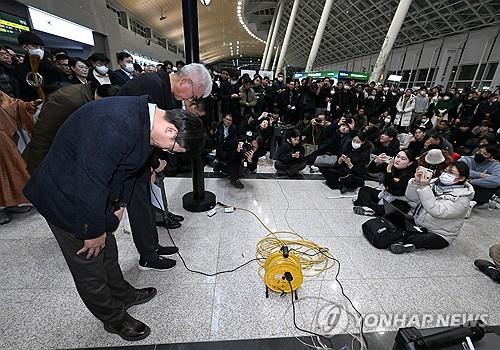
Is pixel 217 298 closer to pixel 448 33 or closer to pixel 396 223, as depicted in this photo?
pixel 396 223

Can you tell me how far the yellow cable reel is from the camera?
157 centimetres

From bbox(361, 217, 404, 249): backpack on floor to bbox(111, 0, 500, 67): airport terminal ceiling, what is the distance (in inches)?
525

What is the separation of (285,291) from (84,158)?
4.84 ft

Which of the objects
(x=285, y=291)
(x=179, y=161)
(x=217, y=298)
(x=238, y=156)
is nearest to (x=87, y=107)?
(x=217, y=298)

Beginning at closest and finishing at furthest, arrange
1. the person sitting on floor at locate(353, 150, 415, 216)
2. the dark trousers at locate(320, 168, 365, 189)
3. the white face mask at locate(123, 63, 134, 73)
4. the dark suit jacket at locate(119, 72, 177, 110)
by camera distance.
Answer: the dark suit jacket at locate(119, 72, 177, 110)
the person sitting on floor at locate(353, 150, 415, 216)
the dark trousers at locate(320, 168, 365, 189)
the white face mask at locate(123, 63, 134, 73)

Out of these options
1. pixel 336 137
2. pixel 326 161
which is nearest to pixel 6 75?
pixel 326 161

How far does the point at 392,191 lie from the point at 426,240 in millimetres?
734

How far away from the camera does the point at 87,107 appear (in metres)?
0.89

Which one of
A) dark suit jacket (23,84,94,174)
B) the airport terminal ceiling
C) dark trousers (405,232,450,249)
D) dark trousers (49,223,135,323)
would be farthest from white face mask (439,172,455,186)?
the airport terminal ceiling

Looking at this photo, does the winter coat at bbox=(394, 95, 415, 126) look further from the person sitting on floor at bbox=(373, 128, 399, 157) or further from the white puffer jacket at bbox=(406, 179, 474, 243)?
the white puffer jacket at bbox=(406, 179, 474, 243)

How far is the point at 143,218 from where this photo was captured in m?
1.66

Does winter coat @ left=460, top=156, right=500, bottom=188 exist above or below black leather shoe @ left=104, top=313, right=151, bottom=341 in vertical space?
A: above

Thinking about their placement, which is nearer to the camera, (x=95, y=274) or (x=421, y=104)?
(x=95, y=274)

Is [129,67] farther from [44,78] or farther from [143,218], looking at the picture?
[143,218]
